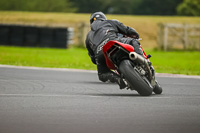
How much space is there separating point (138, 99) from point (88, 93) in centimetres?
136

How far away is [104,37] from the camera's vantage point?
1061 centimetres

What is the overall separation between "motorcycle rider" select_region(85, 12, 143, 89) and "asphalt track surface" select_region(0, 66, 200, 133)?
1.33ft

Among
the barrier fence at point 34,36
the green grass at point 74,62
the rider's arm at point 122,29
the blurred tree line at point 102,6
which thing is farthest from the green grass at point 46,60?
the blurred tree line at point 102,6

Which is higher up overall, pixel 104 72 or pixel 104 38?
pixel 104 38

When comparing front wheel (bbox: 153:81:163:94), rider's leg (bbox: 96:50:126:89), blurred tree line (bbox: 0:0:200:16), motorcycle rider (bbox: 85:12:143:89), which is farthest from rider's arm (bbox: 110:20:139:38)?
blurred tree line (bbox: 0:0:200:16)

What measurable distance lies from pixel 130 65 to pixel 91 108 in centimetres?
148

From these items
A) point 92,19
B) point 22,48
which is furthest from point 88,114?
point 22,48

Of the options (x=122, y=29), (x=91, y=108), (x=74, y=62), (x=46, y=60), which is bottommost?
(x=46, y=60)

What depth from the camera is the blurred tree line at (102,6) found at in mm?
88438

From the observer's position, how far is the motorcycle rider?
10570mm

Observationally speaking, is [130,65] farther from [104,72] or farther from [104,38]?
[104,72]

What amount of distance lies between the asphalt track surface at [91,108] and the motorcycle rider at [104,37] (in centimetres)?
40

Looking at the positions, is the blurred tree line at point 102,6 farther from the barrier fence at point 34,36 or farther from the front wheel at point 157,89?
the front wheel at point 157,89

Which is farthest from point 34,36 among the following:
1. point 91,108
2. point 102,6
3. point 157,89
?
point 102,6
